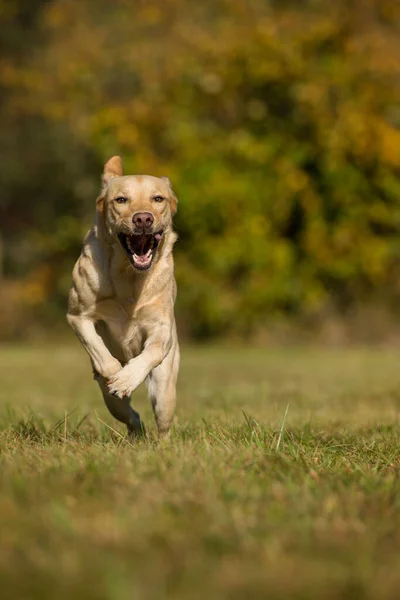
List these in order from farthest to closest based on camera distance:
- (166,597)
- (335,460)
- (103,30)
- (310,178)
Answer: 1. (103,30)
2. (310,178)
3. (335,460)
4. (166,597)

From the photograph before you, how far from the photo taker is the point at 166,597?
7.23 ft

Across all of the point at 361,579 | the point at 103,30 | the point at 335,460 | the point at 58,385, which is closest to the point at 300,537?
the point at 361,579

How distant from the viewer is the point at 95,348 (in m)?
5.39

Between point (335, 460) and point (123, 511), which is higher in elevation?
point (123, 511)

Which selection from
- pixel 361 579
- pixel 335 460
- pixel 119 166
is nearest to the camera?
pixel 361 579

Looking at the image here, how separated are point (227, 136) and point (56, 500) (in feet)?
64.6

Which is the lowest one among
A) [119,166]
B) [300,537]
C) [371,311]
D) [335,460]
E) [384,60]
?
[371,311]

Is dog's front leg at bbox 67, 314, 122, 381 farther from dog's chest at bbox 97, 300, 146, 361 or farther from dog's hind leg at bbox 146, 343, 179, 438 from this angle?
dog's hind leg at bbox 146, 343, 179, 438

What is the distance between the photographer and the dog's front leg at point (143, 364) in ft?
16.7

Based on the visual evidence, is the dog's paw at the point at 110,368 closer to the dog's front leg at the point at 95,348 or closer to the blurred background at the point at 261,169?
the dog's front leg at the point at 95,348

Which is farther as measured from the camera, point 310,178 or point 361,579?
point 310,178

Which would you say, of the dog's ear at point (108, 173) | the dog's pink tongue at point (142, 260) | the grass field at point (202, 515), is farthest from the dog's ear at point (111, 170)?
the grass field at point (202, 515)

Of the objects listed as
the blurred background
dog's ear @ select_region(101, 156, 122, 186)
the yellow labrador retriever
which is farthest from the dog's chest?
the blurred background

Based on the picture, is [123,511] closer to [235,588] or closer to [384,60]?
[235,588]
